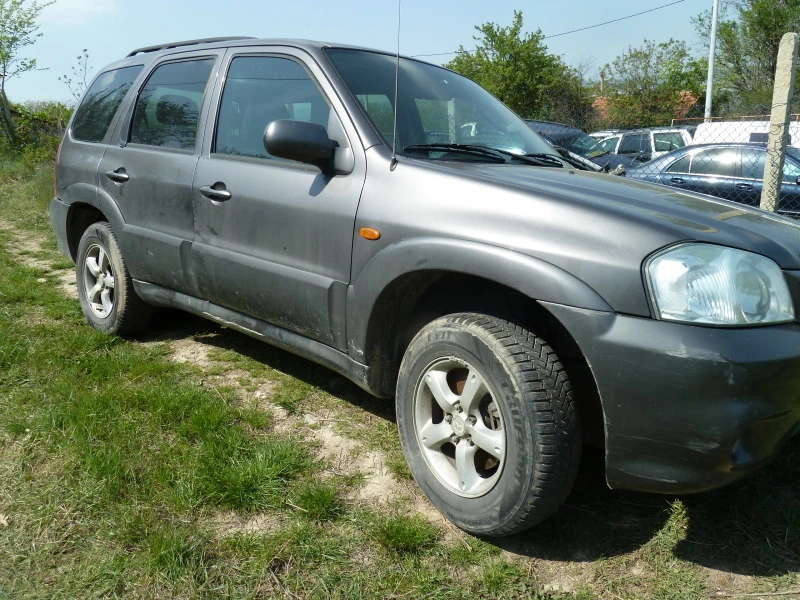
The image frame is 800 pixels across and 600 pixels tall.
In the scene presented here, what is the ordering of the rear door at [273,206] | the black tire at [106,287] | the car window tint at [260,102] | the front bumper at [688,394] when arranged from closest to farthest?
the front bumper at [688,394] < the rear door at [273,206] < the car window tint at [260,102] < the black tire at [106,287]

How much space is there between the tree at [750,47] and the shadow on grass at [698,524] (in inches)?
1358

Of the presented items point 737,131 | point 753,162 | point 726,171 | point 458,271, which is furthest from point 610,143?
point 458,271

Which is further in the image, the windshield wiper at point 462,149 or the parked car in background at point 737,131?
the parked car in background at point 737,131

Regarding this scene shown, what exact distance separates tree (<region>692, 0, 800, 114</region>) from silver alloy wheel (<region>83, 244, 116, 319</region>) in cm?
3421

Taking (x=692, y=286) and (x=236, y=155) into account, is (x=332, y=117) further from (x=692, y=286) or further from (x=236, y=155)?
(x=692, y=286)

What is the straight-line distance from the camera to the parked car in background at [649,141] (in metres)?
13.6

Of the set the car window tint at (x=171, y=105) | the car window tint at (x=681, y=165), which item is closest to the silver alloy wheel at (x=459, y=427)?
the car window tint at (x=171, y=105)

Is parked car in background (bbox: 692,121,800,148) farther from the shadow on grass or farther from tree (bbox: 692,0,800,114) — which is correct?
tree (bbox: 692,0,800,114)

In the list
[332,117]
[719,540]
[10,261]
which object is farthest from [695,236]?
[10,261]

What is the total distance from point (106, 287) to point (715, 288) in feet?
12.3

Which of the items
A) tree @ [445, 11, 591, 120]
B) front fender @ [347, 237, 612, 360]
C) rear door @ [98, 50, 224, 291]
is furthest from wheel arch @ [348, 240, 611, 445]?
tree @ [445, 11, 591, 120]

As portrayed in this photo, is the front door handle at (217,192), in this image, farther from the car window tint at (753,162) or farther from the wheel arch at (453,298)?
the car window tint at (753,162)

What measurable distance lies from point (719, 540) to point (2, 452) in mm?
2879

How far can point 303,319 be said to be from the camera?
3.03 meters
